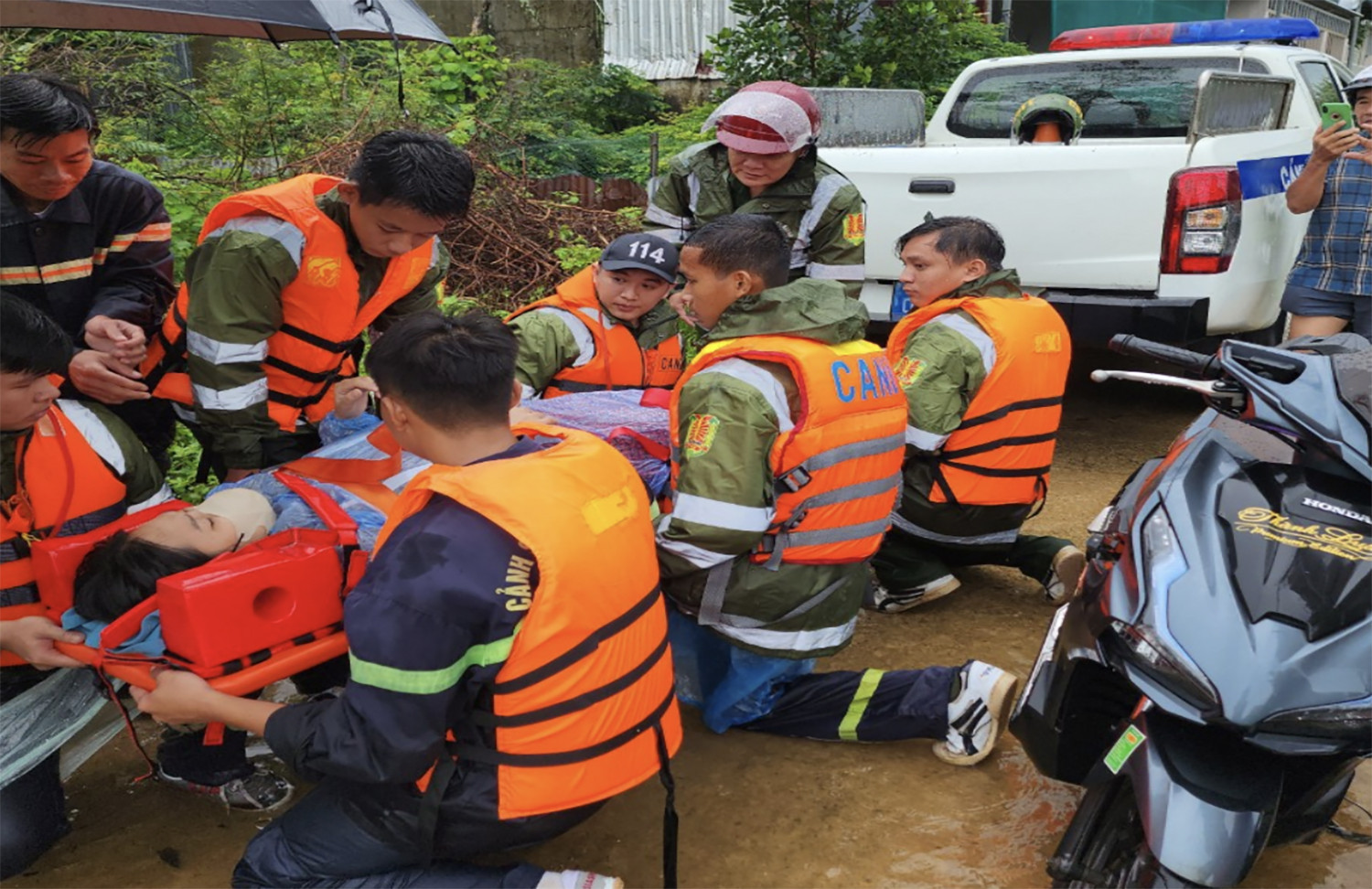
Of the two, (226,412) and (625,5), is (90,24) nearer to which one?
(226,412)

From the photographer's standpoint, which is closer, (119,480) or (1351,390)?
(1351,390)

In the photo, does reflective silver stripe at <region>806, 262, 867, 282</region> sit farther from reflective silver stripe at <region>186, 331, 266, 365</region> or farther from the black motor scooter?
Result: reflective silver stripe at <region>186, 331, 266, 365</region>

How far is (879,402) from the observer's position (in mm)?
2779

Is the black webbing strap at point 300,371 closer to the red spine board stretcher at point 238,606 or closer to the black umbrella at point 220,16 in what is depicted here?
the red spine board stretcher at point 238,606

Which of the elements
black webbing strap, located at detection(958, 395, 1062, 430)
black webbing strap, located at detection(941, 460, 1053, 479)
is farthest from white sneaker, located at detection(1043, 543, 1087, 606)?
black webbing strap, located at detection(958, 395, 1062, 430)

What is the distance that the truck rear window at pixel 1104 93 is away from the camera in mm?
6266

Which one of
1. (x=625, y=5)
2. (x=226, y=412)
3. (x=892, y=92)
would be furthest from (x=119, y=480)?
(x=625, y=5)

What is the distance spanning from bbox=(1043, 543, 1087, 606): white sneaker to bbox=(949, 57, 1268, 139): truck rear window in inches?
136

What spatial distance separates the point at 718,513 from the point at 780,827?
820 mm

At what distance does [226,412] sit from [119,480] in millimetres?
340

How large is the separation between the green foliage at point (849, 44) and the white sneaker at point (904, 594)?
5.90m

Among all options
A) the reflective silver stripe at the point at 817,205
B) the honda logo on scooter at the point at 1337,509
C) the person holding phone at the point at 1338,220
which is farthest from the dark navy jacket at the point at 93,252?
the person holding phone at the point at 1338,220

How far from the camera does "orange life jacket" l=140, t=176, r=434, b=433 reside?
2.79m

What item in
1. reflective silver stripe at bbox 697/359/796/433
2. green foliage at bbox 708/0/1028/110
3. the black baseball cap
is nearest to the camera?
reflective silver stripe at bbox 697/359/796/433
